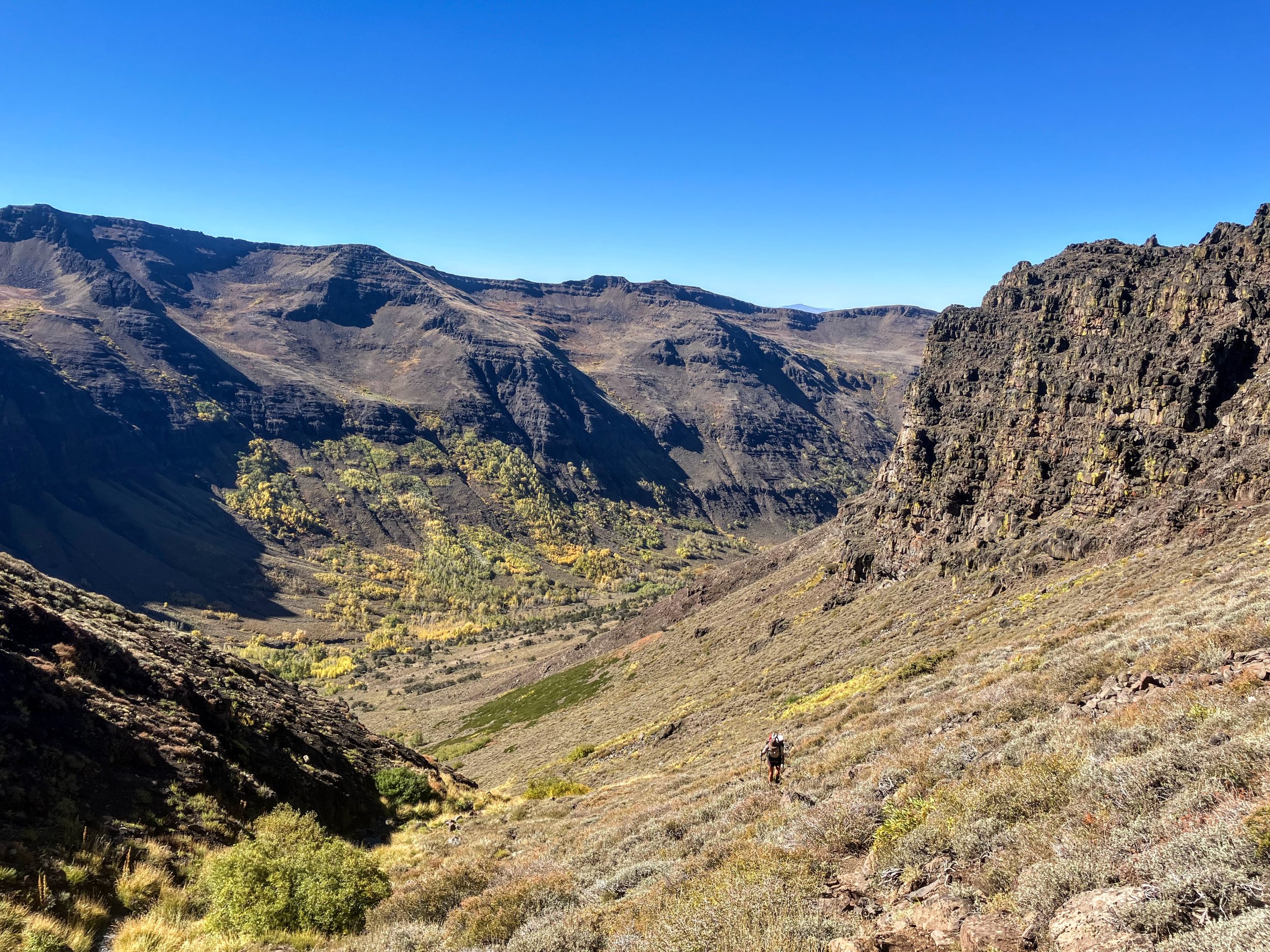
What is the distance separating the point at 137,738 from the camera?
57.0ft

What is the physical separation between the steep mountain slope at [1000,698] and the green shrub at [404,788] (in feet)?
16.2

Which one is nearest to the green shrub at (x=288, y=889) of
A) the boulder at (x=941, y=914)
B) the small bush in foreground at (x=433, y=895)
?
the small bush in foreground at (x=433, y=895)

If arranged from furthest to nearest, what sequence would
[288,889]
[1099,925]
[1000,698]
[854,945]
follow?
[1000,698] < [288,889] < [854,945] < [1099,925]

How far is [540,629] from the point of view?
509 feet

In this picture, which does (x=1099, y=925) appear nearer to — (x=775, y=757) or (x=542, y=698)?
(x=775, y=757)

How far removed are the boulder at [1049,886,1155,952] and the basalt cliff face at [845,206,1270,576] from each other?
116 feet

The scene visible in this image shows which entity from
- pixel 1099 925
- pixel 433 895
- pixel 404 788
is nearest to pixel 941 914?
pixel 1099 925

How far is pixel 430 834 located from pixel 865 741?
15.3m

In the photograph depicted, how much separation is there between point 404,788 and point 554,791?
677cm

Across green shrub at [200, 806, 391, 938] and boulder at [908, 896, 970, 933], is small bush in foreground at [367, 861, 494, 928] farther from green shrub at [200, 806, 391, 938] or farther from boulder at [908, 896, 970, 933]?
boulder at [908, 896, 970, 933]

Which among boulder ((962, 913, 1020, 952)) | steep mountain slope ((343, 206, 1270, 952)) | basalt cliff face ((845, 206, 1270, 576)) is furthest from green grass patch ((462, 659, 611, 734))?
boulder ((962, 913, 1020, 952))

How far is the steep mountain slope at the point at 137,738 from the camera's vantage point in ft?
47.9

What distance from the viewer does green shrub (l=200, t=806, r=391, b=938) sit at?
11547mm

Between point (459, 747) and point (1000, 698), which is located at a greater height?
point (1000, 698)
